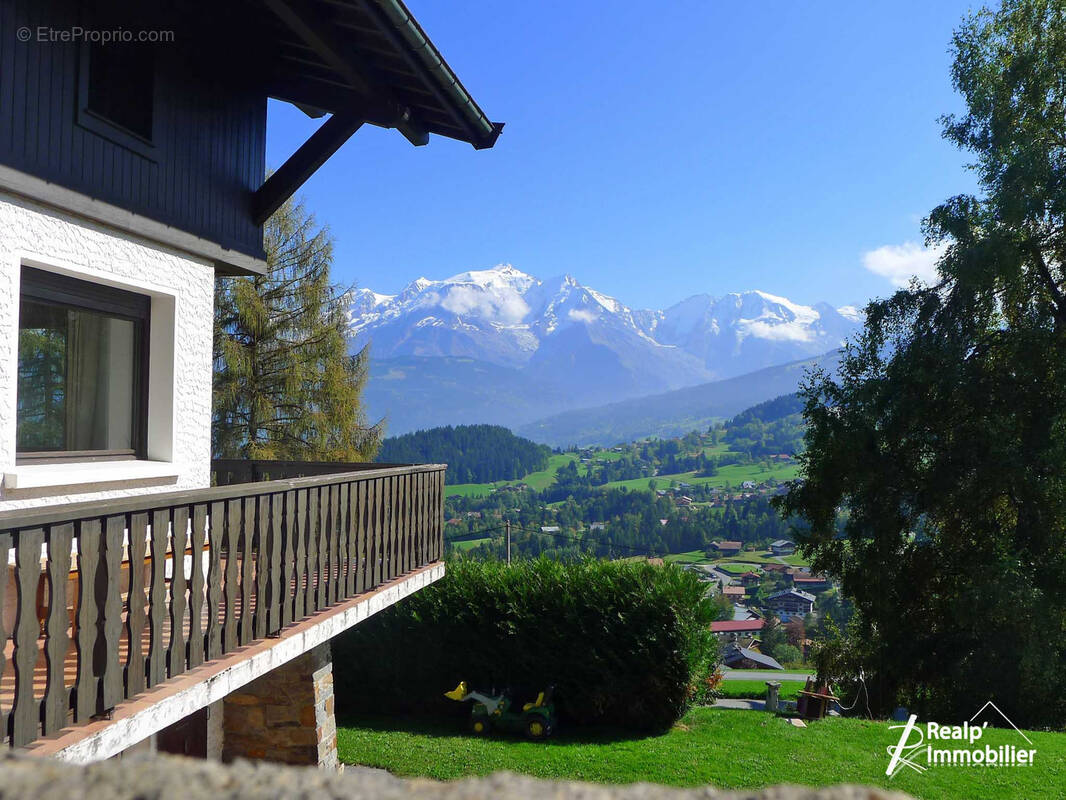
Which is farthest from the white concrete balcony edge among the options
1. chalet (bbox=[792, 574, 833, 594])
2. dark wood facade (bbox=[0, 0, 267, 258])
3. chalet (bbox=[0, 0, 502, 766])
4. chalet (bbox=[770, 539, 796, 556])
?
chalet (bbox=[770, 539, 796, 556])

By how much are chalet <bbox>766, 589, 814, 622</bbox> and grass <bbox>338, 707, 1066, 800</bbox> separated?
70.3 metres

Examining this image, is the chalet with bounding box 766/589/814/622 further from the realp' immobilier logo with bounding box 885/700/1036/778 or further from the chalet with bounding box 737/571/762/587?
the realp' immobilier logo with bounding box 885/700/1036/778

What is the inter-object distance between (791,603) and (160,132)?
277 ft

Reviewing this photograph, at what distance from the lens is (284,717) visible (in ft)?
28.9

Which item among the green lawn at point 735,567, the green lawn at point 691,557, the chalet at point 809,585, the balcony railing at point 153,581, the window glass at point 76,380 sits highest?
the window glass at point 76,380

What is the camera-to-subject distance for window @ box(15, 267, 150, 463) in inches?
243

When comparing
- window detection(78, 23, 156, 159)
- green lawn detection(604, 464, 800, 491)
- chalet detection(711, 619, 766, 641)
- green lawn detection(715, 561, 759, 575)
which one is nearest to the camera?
window detection(78, 23, 156, 159)

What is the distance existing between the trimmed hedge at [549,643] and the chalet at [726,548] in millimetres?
90361

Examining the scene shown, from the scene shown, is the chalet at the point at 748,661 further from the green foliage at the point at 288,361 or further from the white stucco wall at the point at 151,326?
the white stucco wall at the point at 151,326

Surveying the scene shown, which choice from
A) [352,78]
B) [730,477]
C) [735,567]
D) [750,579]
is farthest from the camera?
[730,477]

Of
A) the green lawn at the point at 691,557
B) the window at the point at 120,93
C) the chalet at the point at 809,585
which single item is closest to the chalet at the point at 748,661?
the chalet at the point at 809,585

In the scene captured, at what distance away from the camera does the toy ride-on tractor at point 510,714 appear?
547 inches

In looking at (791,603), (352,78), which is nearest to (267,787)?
(352,78)

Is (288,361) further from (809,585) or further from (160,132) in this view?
(809,585)
